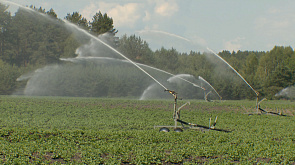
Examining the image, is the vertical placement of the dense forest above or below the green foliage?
below

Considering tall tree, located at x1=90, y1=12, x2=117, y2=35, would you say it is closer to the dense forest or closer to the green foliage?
the green foliage

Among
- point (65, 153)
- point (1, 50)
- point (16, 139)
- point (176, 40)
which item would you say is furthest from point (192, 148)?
point (1, 50)

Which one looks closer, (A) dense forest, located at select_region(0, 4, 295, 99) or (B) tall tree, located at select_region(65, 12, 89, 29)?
(A) dense forest, located at select_region(0, 4, 295, 99)

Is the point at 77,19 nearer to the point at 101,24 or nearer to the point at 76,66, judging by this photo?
the point at 101,24

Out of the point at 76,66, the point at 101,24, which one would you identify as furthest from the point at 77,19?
the point at 76,66

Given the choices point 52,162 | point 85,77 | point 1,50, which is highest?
point 1,50

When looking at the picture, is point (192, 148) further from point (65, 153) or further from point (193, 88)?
point (193, 88)

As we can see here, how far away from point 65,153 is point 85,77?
49.9 m

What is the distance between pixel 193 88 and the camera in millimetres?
66625

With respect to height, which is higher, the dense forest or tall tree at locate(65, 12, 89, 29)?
tall tree at locate(65, 12, 89, 29)

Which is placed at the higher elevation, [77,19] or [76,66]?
[77,19]

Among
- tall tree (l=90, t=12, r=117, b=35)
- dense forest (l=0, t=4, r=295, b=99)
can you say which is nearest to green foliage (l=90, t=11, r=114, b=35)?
tall tree (l=90, t=12, r=117, b=35)

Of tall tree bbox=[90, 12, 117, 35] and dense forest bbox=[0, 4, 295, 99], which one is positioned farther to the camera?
tall tree bbox=[90, 12, 117, 35]

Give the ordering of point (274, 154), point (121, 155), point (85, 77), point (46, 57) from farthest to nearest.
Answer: point (46, 57) < point (85, 77) < point (274, 154) < point (121, 155)
